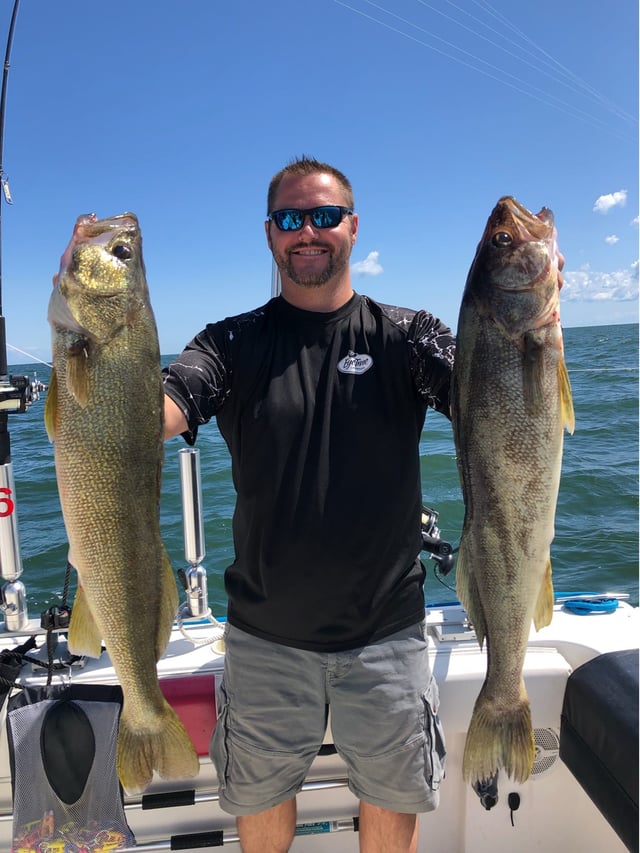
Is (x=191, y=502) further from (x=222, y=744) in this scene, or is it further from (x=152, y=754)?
(x=152, y=754)

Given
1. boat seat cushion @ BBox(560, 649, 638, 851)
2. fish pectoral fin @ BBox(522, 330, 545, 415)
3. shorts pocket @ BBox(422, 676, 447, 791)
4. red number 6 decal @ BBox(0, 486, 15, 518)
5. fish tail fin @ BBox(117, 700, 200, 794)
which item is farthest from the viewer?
red number 6 decal @ BBox(0, 486, 15, 518)

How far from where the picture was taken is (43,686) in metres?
2.83

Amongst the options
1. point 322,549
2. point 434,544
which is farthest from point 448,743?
point 322,549

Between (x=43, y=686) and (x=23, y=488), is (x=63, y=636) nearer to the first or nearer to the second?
(x=43, y=686)

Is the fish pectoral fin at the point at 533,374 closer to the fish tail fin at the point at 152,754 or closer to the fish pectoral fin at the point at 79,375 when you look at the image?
the fish pectoral fin at the point at 79,375

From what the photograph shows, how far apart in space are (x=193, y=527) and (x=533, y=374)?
7.07 feet

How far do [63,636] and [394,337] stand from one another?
2.35 m

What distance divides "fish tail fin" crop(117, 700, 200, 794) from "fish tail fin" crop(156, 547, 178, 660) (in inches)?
10.3

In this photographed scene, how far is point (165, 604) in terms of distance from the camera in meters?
2.21

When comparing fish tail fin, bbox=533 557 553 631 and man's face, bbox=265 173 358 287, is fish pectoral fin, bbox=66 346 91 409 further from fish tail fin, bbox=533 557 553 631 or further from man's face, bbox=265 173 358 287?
fish tail fin, bbox=533 557 553 631

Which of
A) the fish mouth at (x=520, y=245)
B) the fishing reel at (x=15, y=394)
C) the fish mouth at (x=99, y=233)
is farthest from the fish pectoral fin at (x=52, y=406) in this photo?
the fish mouth at (x=520, y=245)

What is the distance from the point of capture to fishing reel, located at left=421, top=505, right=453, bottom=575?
11.6 feet

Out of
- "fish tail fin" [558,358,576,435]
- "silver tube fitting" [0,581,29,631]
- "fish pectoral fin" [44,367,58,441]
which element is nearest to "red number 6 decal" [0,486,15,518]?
"silver tube fitting" [0,581,29,631]

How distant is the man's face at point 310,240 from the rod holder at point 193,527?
1.23 m
